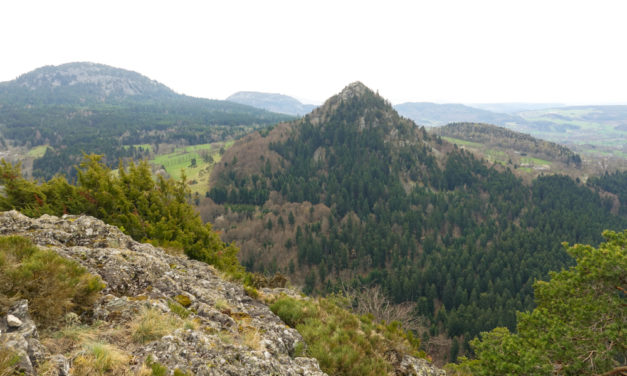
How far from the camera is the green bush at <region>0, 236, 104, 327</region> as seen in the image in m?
7.71

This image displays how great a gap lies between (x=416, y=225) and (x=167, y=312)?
14007cm

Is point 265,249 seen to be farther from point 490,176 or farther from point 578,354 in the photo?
point 490,176

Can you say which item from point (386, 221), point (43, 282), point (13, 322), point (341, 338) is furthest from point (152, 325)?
point (386, 221)

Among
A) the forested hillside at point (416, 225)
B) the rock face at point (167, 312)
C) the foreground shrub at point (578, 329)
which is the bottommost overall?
the forested hillside at point (416, 225)

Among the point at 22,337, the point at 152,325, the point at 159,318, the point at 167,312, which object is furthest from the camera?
the point at 167,312

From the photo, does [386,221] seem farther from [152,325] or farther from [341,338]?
[152,325]

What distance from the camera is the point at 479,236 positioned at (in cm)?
13125

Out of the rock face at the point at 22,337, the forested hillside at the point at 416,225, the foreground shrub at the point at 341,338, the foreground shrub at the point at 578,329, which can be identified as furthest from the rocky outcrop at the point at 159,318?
the forested hillside at the point at 416,225

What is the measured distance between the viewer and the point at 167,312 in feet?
34.8

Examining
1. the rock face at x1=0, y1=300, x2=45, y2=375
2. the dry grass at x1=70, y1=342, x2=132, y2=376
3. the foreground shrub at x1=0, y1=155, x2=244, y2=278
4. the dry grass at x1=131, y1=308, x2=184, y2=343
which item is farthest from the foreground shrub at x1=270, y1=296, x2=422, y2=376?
the rock face at x1=0, y1=300, x2=45, y2=375

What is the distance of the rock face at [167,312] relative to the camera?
7.82 m

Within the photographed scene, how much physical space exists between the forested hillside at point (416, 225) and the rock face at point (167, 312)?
59.3 m

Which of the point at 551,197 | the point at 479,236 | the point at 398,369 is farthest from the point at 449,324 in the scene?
the point at 551,197

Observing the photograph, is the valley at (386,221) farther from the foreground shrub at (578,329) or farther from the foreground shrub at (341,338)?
the foreground shrub at (578,329)
